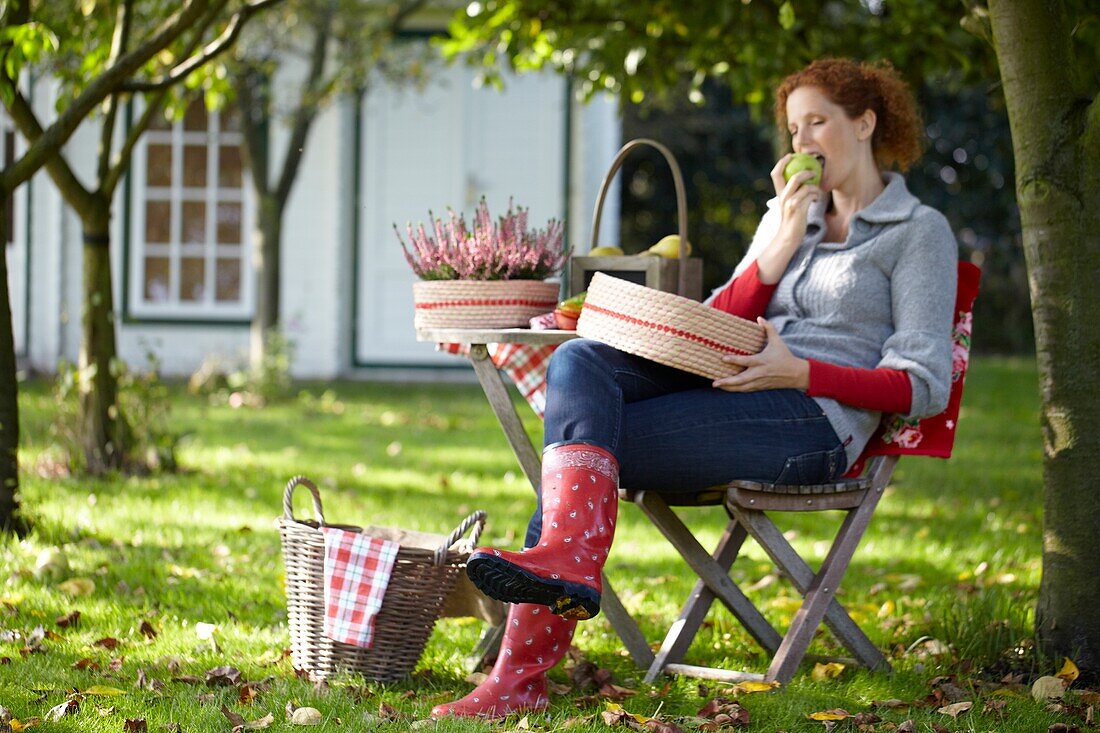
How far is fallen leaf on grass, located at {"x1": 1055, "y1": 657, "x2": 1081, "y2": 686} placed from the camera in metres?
3.01

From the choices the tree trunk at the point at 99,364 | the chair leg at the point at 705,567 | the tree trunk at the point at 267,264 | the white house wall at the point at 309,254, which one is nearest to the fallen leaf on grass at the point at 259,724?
the chair leg at the point at 705,567

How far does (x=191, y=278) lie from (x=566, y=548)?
369 inches

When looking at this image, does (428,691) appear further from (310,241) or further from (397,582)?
(310,241)

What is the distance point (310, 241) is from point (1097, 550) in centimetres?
915

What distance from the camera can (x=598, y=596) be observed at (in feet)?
8.64

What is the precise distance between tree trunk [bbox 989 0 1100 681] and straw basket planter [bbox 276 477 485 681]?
4.46 feet

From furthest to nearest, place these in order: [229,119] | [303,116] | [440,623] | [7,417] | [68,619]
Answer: [229,119], [303,116], [7,417], [440,623], [68,619]

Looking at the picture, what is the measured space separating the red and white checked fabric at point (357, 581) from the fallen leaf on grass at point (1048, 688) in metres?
1.45

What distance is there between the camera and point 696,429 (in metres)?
2.96

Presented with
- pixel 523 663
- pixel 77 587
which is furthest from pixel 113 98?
pixel 523 663

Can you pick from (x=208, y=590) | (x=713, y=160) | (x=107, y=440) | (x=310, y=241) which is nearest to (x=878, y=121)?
(x=208, y=590)

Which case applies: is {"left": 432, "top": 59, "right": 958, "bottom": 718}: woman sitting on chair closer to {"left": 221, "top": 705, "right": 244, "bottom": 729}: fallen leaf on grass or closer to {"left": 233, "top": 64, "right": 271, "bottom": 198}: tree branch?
{"left": 221, "top": 705, "right": 244, "bottom": 729}: fallen leaf on grass

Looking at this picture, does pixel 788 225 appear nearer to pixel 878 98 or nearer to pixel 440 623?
pixel 878 98

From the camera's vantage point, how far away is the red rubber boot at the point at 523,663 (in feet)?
9.01
